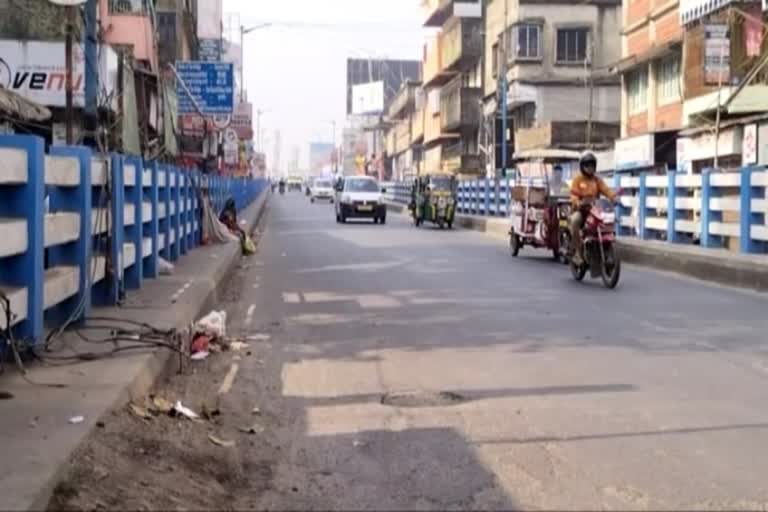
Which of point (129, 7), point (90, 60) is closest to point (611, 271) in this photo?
point (90, 60)

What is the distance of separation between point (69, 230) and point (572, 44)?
4922 cm

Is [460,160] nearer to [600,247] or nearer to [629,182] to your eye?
[629,182]

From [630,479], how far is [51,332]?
4.69m

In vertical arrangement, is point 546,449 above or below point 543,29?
below

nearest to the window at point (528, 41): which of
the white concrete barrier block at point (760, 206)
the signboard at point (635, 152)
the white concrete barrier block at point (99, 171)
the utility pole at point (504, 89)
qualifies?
the utility pole at point (504, 89)

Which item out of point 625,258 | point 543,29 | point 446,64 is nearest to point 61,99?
point 625,258

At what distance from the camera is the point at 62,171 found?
8.48 meters

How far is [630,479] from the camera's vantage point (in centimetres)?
541

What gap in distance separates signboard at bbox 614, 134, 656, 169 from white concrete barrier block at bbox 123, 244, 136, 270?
2748 centimetres

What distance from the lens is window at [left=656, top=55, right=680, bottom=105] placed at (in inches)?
1407

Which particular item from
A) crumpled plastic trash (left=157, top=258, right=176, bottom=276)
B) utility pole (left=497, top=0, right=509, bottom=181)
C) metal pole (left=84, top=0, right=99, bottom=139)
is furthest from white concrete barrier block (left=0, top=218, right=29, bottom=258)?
utility pole (left=497, top=0, right=509, bottom=181)

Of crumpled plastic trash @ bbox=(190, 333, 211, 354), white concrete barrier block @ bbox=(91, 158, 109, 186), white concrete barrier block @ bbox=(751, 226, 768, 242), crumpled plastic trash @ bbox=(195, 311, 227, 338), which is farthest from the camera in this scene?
white concrete barrier block @ bbox=(751, 226, 768, 242)

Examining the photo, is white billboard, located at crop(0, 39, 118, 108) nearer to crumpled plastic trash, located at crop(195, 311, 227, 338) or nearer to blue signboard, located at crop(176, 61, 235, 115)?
blue signboard, located at crop(176, 61, 235, 115)

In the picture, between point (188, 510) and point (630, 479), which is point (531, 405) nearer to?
point (630, 479)
